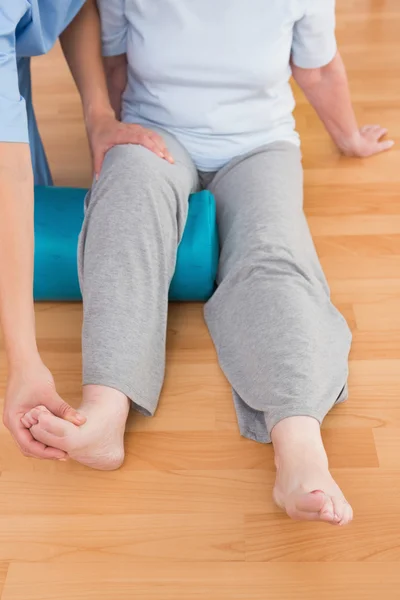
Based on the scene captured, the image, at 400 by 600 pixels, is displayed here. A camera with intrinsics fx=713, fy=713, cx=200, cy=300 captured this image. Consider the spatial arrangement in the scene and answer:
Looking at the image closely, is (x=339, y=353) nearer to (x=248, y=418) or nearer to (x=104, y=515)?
(x=248, y=418)

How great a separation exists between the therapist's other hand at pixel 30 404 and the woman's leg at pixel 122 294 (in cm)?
2

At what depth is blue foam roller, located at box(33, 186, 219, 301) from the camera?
50.8 inches

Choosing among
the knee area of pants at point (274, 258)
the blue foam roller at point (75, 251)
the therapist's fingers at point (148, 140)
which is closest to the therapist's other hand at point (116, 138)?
the therapist's fingers at point (148, 140)

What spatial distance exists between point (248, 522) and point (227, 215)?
0.58m

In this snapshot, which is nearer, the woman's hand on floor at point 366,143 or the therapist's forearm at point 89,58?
the therapist's forearm at point 89,58

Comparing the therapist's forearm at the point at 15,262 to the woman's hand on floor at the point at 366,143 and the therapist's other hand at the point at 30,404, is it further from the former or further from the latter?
the woman's hand on floor at the point at 366,143

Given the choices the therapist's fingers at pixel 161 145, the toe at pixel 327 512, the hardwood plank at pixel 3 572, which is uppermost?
the therapist's fingers at pixel 161 145

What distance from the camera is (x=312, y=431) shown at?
1026mm

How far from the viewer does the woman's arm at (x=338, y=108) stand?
4.87 ft

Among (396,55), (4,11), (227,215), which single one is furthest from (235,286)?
(396,55)

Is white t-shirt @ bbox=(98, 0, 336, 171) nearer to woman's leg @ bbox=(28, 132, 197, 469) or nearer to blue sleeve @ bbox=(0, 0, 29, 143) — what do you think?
woman's leg @ bbox=(28, 132, 197, 469)

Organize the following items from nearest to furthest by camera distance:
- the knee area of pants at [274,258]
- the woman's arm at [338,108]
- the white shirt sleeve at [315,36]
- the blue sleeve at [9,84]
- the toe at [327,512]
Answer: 1. the toe at [327,512]
2. the blue sleeve at [9,84]
3. the knee area of pants at [274,258]
4. the white shirt sleeve at [315,36]
5. the woman's arm at [338,108]

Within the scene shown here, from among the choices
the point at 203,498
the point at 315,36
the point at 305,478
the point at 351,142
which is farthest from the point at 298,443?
the point at 351,142

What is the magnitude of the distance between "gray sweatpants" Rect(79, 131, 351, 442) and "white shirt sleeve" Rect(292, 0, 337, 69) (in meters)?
0.25
